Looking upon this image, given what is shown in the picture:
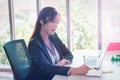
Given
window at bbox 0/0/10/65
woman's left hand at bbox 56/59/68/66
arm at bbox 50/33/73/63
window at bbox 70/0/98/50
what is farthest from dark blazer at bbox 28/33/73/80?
window at bbox 0/0/10/65

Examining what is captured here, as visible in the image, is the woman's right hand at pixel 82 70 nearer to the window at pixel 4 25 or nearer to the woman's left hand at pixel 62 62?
the woman's left hand at pixel 62 62

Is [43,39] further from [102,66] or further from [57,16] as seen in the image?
[102,66]

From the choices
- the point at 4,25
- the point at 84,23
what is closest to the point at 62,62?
the point at 84,23

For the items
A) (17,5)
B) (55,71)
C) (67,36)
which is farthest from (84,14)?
(55,71)

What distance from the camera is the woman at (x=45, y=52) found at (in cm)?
164

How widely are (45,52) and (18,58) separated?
0.24m

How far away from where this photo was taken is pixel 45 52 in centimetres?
183

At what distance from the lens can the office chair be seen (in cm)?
168

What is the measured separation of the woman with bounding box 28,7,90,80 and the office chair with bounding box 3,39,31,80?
0.09 m

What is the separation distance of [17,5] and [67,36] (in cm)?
109

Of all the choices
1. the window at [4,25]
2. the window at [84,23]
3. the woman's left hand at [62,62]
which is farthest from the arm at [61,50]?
the window at [4,25]

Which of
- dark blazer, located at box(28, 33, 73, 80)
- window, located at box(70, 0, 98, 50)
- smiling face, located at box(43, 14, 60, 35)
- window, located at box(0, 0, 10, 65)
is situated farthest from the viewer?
window, located at box(0, 0, 10, 65)

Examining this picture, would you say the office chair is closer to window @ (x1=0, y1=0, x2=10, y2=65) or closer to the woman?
the woman

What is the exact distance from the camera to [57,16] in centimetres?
190
